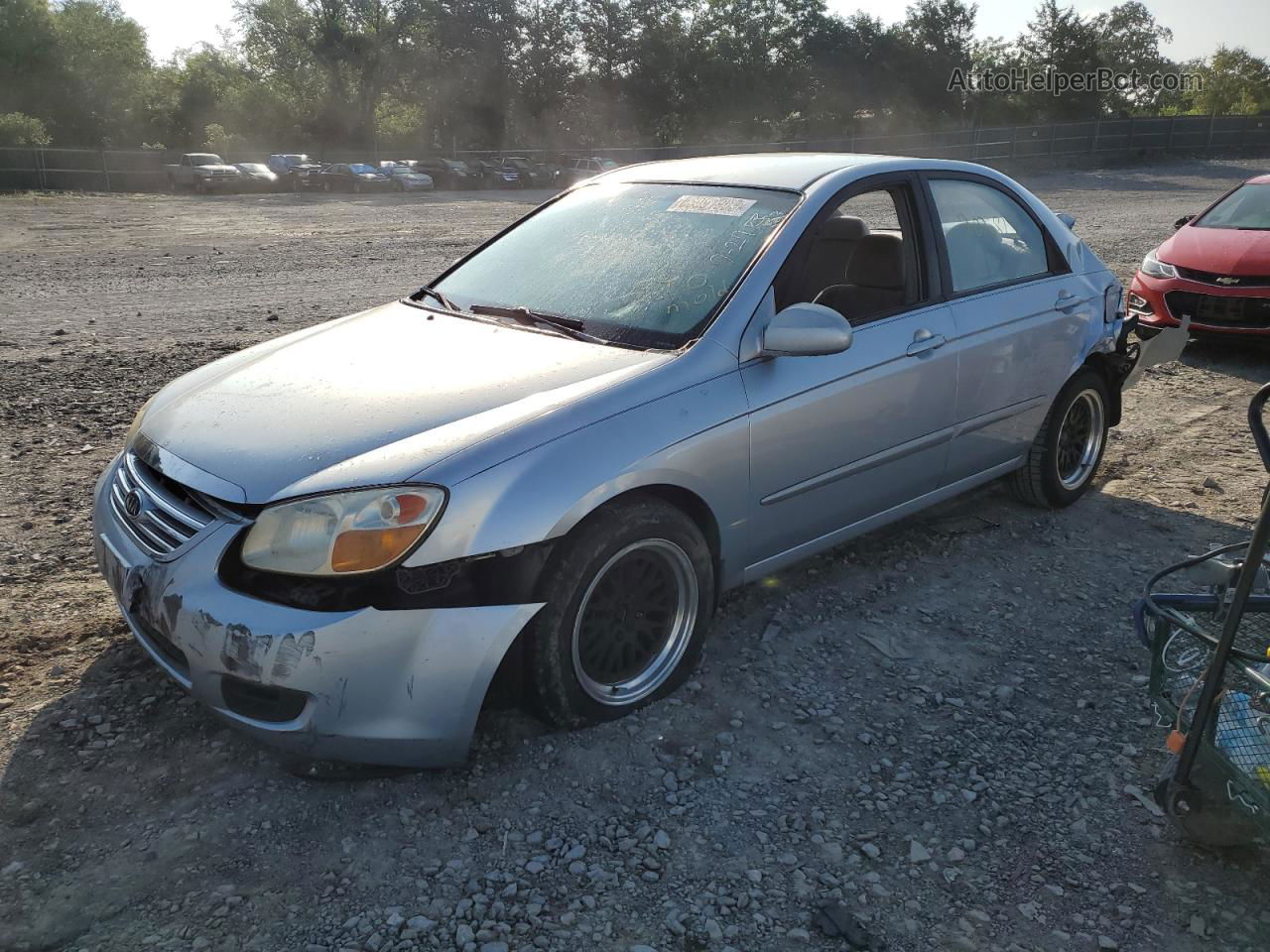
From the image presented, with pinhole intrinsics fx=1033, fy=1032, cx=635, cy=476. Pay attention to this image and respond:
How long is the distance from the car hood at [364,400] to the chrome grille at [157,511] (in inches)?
3.0

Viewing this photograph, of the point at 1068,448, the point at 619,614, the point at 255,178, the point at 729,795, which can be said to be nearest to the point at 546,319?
the point at 619,614

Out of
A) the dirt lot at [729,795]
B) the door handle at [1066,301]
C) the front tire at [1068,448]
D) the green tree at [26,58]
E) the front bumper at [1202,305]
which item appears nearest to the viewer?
the dirt lot at [729,795]

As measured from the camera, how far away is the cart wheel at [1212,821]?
257cm

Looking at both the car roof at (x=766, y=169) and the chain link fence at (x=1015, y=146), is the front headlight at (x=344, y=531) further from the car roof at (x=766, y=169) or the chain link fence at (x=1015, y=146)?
the chain link fence at (x=1015, y=146)

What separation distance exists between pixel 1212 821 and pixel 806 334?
5.77 ft

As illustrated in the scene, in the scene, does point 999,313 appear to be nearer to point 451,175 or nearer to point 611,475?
point 611,475

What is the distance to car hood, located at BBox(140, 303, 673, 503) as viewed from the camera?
2811mm

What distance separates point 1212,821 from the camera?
8.64ft

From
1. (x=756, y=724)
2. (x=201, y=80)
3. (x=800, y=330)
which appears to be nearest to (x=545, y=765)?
(x=756, y=724)

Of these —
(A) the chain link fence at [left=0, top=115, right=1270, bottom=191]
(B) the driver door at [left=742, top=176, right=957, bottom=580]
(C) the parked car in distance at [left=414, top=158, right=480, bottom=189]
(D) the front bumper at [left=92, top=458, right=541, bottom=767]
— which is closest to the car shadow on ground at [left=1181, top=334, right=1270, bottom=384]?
(B) the driver door at [left=742, top=176, right=957, bottom=580]

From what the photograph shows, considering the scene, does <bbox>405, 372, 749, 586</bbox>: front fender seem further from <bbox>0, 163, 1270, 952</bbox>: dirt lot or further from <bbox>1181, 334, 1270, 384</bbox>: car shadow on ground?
<bbox>1181, 334, 1270, 384</bbox>: car shadow on ground

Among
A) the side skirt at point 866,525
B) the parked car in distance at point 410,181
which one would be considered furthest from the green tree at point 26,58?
the side skirt at point 866,525

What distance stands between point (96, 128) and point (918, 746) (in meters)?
55.7

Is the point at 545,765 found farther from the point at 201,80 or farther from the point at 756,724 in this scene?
the point at 201,80
